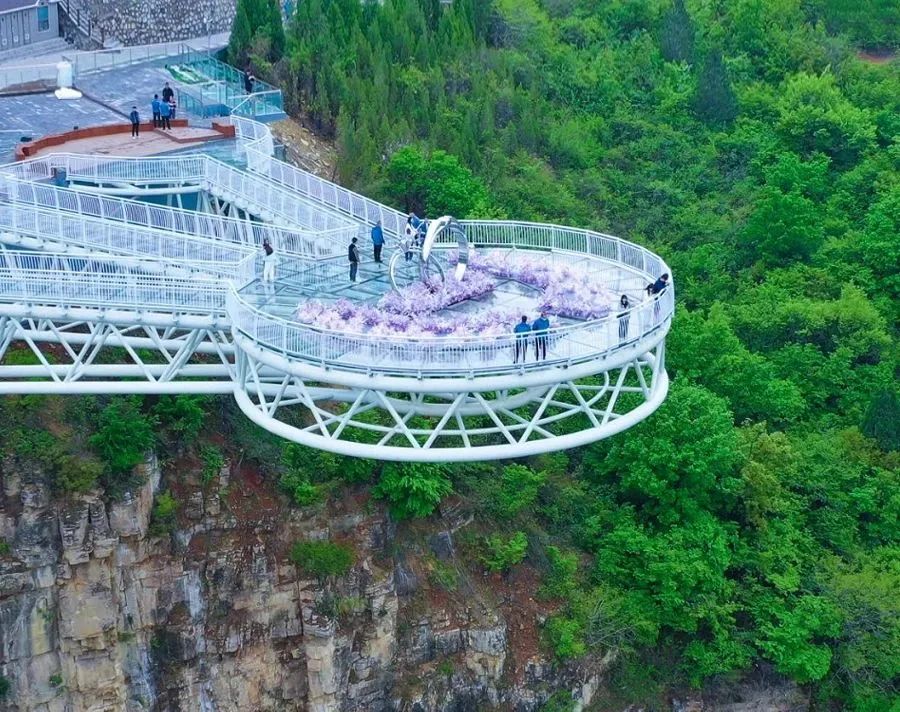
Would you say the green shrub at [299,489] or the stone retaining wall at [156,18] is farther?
the stone retaining wall at [156,18]

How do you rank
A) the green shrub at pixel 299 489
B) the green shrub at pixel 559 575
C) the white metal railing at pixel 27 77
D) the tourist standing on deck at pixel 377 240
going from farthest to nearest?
the white metal railing at pixel 27 77, the green shrub at pixel 559 575, the green shrub at pixel 299 489, the tourist standing on deck at pixel 377 240

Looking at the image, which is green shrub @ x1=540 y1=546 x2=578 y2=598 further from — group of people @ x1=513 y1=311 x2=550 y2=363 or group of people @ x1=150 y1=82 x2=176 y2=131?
group of people @ x1=150 y1=82 x2=176 y2=131

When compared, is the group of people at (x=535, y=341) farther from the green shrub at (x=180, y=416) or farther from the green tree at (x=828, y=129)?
the green tree at (x=828, y=129)

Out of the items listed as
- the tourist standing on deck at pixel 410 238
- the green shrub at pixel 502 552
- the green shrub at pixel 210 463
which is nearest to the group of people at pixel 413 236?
the tourist standing on deck at pixel 410 238

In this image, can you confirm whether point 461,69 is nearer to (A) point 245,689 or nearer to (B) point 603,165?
(B) point 603,165

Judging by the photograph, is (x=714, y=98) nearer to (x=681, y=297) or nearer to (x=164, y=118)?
(x=681, y=297)

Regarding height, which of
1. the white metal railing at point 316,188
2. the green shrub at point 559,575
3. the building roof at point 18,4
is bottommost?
the green shrub at point 559,575

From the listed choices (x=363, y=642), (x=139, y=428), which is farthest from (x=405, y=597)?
(x=139, y=428)
